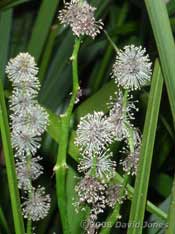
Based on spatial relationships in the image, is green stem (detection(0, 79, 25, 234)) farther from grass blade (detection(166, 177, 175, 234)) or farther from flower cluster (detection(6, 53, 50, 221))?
grass blade (detection(166, 177, 175, 234))

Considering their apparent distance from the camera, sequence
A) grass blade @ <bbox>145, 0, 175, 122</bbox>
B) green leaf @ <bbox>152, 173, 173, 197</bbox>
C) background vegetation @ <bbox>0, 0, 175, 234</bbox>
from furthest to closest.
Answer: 1. green leaf @ <bbox>152, 173, 173, 197</bbox>
2. background vegetation @ <bbox>0, 0, 175, 234</bbox>
3. grass blade @ <bbox>145, 0, 175, 122</bbox>

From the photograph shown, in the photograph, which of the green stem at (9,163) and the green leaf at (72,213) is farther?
the green leaf at (72,213)

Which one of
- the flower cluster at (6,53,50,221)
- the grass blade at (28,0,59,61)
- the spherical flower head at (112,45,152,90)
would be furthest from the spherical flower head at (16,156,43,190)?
the grass blade at (28,0,59,61)

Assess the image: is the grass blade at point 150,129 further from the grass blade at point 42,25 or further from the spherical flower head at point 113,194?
the grass blade at point 42,25

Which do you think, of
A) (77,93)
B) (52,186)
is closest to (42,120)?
(77,93)

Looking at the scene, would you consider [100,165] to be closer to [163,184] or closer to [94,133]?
[94,133]

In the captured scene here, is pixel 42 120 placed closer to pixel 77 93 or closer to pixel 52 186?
pixel 77 93

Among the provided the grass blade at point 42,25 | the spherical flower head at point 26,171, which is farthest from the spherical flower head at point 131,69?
the grass blade at point 42,25
